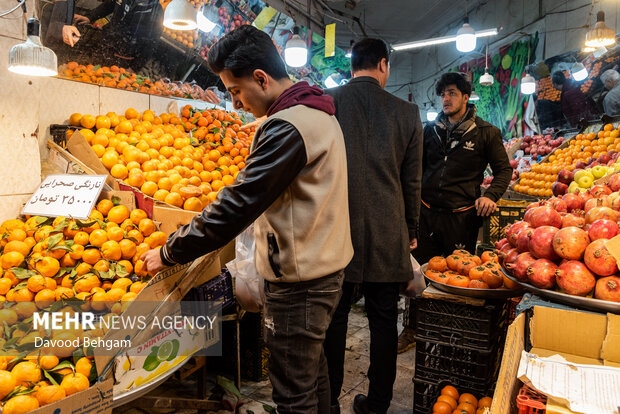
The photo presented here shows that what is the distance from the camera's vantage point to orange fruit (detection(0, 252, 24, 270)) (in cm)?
206

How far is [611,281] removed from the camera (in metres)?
1.34

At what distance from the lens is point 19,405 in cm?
140

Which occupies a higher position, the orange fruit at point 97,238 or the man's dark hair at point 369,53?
the man's dark hair at point 369,53

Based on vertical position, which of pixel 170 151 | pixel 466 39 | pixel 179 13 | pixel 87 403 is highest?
pixel 466 39

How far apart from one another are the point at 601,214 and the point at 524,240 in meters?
0.30

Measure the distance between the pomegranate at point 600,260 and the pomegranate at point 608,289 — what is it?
0.03m

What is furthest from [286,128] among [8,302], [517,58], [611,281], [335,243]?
[517,58]

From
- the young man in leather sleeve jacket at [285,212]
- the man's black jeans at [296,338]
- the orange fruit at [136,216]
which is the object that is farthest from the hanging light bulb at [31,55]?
the man's black jeans at [296,338]

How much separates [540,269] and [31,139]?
9.86 ft

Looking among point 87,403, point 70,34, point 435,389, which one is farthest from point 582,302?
point 70,34

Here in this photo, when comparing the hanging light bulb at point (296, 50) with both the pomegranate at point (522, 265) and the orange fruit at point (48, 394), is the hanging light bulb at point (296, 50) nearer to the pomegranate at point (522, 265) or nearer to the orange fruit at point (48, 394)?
the pomegranate at point (522, 265)

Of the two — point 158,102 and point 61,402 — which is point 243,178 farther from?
point 158,102

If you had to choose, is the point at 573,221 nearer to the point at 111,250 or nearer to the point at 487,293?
the point at 487,293

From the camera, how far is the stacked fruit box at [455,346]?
212 cm
